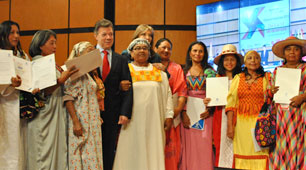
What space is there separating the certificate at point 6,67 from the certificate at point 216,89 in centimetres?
228

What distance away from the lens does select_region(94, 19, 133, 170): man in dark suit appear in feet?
13.9

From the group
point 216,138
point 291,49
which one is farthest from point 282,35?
point 216,138

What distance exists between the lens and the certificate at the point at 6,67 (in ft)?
11.6

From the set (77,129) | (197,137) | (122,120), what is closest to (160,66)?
(122,120)

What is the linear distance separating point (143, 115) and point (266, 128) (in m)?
1.38

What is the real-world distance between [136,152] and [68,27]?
4420 millimetres

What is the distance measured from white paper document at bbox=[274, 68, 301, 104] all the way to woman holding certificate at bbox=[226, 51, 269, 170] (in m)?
0.24

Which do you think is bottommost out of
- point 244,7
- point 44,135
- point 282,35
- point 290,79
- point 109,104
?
point 44,135

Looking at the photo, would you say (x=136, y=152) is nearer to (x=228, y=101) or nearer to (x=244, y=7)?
(x=228, y=101)

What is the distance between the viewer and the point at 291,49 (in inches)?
171

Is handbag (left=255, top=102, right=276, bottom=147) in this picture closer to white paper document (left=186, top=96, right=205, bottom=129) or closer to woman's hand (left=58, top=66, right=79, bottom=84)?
white paper document (left=186, top=96, right=205, bottom=129)

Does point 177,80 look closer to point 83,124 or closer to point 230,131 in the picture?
point 230,131

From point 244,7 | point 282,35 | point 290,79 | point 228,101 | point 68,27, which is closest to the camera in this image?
point 290,79

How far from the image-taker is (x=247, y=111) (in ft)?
14.8
